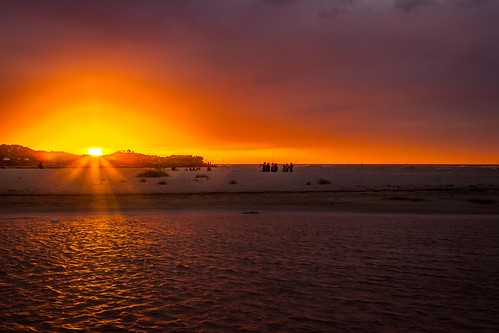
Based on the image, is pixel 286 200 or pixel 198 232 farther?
pixel 286 200

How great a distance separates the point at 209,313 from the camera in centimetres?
751

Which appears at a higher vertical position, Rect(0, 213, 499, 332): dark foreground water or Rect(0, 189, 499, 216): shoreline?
Rect(0, 189, 499, 216): shoreline

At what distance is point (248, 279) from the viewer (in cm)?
974

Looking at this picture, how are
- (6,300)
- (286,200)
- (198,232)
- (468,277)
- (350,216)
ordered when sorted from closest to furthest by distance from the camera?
1. (6,300)
2. (468,277)
3. (198,232)
4. (350,216)
5. (286,200)

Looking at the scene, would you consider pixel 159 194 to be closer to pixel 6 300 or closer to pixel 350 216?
pixel 350 216

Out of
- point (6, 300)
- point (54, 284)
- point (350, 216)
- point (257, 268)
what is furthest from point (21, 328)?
point (350, 216)

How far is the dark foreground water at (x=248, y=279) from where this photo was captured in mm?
7152

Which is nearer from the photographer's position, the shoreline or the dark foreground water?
the dark foreground water

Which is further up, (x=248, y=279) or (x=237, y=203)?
(x=237, y=203)

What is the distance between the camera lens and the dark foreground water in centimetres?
715

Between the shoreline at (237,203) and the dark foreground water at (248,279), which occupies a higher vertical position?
the shoreline at (237,203)

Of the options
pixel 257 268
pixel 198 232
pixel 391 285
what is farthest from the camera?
pixel 198 232

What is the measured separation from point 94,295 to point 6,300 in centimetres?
161

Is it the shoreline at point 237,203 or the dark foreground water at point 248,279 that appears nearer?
the dark foreground water at point 248,279
